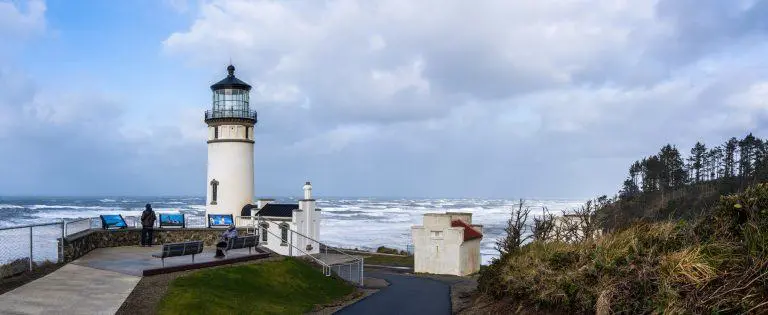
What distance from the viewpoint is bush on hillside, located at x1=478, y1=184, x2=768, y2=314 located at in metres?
9.39

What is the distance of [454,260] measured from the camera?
3438 centimetres

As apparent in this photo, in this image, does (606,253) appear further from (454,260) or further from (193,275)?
(454,260)

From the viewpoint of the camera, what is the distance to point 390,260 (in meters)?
42.0

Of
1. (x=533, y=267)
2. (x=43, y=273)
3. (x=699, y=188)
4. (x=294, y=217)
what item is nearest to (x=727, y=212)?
(x=533, y=267)

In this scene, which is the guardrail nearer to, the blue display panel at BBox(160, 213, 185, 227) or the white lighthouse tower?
the blue display panel at BBox(160, 213, 185, 227)

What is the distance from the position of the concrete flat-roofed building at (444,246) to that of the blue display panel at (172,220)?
13733 mm

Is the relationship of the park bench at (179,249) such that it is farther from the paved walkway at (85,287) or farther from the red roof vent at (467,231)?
the red roof vent at (467,231)

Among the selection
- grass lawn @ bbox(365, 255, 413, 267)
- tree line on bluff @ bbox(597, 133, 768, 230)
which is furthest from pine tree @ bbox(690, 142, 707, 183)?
grass lawn @ bbox(365, 255, 413, 267)

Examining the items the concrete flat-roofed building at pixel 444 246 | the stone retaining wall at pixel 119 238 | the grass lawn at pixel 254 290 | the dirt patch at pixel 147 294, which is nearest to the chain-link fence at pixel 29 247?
the stone retaining wall at pixel 119 238

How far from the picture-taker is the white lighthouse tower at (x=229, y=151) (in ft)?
107

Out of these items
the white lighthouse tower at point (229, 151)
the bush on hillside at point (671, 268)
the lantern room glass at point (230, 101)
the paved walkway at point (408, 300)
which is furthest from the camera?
the lantern room glass at point (230, 101)

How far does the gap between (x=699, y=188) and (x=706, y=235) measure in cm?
7943

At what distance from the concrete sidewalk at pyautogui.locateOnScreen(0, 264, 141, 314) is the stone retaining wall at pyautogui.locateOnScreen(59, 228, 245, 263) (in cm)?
221

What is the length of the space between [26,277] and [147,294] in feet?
11.2
